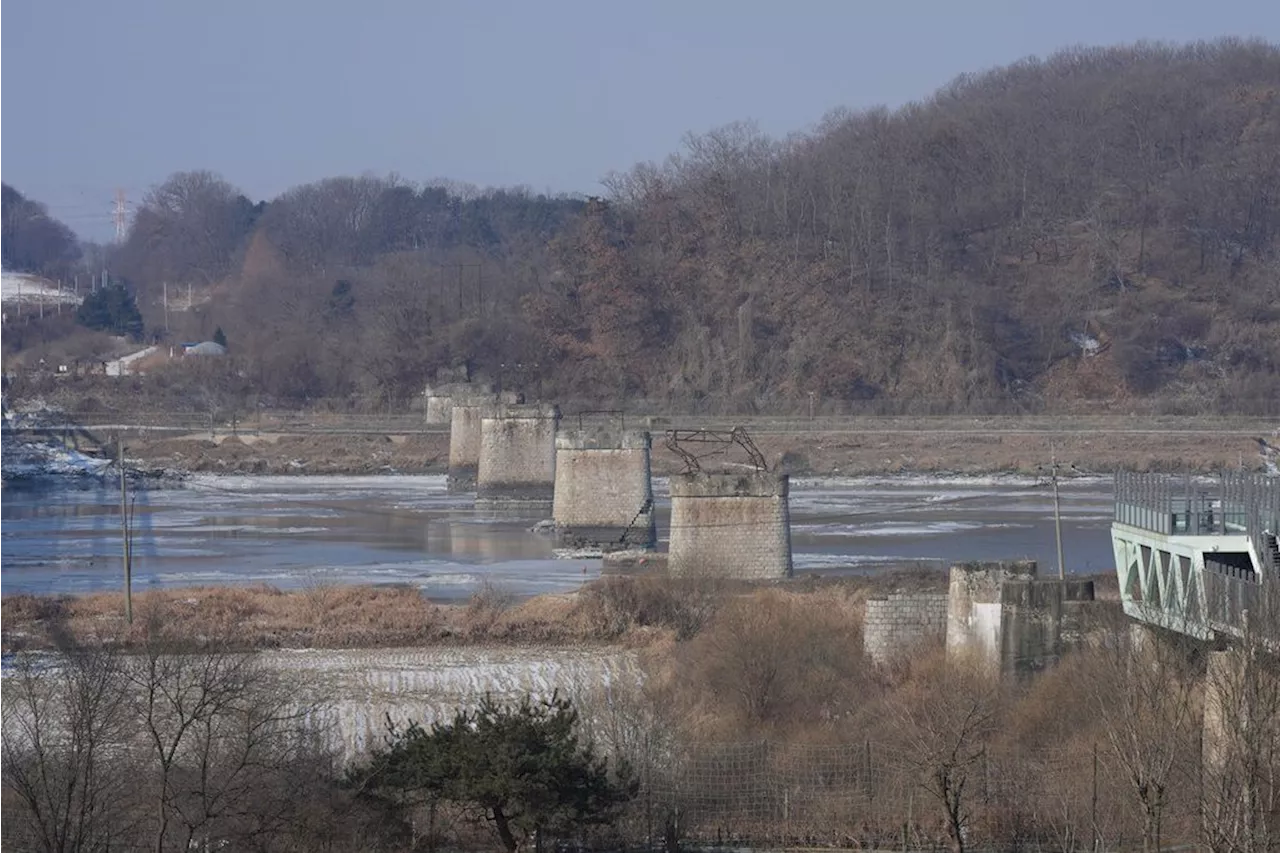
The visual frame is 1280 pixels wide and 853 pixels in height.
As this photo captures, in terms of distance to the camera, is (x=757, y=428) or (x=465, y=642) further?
(x=757, y=428)

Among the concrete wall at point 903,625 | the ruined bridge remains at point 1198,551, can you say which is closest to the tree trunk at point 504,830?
the ruined bridge remains at point 1198,551

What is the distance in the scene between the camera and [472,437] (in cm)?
7862

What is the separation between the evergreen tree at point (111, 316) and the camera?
475 ft

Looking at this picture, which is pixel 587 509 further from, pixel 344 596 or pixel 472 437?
pixel 472 437

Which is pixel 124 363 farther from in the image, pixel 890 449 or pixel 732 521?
pixel 732 521

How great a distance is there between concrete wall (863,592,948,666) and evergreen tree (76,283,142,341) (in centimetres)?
11974

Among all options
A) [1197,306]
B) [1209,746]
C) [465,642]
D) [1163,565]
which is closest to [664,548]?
[465,642]

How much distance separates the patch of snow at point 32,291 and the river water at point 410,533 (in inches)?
3380

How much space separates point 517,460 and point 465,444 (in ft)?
35.9

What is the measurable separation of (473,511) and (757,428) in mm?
26438

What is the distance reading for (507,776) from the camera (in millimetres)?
19234

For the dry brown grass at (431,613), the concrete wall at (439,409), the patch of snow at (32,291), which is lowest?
the dry brown grass at (431,613)

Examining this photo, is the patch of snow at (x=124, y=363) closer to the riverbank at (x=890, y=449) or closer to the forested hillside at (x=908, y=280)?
the forested hillside at (x=908, y=280)

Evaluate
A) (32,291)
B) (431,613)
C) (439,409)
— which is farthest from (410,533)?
(32,291)
